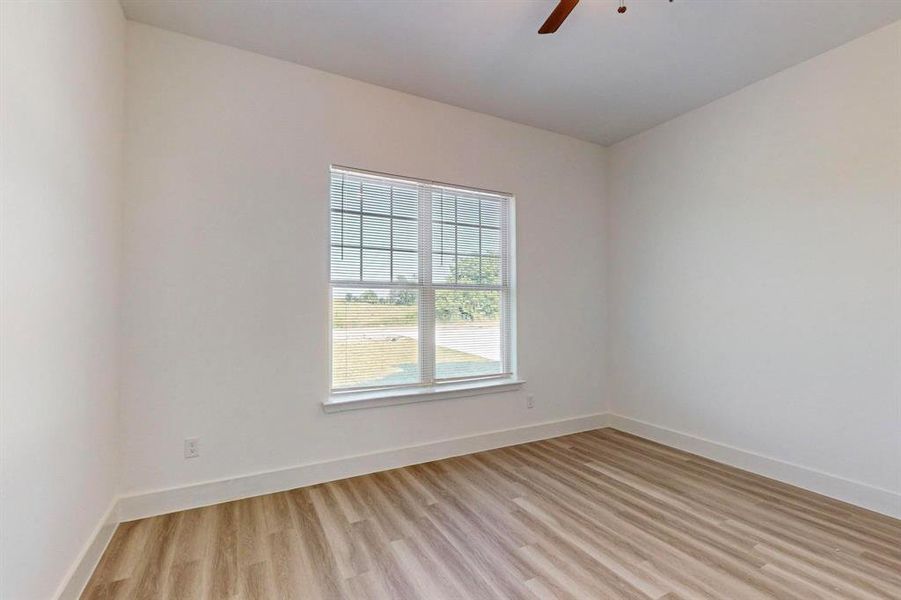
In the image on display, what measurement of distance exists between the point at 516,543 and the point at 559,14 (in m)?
2.68

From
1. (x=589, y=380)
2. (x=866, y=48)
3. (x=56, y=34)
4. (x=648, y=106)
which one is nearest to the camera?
(x=56, y=34)

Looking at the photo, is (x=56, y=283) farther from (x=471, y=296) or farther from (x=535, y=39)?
(x=535, y=39)

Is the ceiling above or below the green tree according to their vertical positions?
above

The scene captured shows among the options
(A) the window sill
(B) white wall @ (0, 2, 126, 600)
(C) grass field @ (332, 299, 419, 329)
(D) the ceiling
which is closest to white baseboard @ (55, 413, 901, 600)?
(B) white wall @ (0, 2, 126, 600)

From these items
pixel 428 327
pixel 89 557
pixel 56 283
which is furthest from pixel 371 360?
pixel 56 283

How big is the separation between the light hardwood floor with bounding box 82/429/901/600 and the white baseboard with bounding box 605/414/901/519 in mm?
82

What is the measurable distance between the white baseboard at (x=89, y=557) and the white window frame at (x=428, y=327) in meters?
1.26

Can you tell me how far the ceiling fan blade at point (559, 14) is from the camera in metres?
1.89

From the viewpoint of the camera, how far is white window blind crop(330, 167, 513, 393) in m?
3.10

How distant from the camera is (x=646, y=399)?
3973mm

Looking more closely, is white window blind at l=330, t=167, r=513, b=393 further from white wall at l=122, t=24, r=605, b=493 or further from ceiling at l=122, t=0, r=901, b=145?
ceiling at l=122, t=0, r=901, b=145

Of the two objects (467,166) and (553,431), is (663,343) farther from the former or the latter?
(467,166)

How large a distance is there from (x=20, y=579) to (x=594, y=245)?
4445 mm

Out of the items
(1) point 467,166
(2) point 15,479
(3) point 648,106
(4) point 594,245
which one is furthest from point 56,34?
(4) point 594,245
